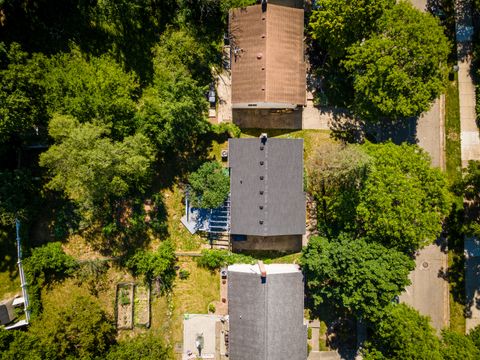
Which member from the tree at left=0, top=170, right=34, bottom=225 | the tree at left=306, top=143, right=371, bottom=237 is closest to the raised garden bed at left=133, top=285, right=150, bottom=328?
the tree at left=0, top=170, right=34, bottom=225

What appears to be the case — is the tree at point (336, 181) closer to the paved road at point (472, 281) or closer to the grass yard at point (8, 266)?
the paved road at point (472, 281)

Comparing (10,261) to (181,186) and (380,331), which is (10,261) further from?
(380,331)

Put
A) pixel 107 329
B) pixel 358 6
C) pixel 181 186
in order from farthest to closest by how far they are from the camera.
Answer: pixel 181 186 → pixel 107 329 → pixel 358 6

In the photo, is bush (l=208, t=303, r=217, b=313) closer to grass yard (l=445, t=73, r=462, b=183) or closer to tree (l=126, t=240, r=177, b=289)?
tree (l=126, t=240, r=177, b=289)

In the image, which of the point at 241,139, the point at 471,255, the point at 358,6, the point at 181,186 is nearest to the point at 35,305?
the point at 181,186

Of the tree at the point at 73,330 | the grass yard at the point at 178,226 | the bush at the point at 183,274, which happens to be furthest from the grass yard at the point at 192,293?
the tree at the point at 73,330

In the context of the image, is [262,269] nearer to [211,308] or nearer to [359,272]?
[211,308]
